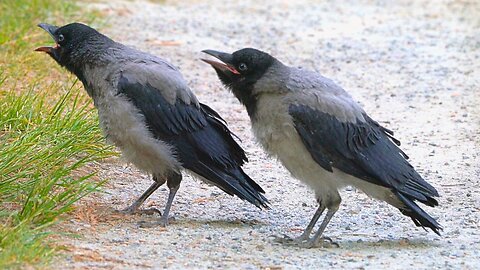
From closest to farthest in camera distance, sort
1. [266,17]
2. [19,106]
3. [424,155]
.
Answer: [19,106] → [424,155] → [266,17]

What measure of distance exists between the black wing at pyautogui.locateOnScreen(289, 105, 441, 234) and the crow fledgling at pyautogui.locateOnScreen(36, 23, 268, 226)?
2.17ft

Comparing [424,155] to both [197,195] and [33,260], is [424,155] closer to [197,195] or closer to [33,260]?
[197,195]

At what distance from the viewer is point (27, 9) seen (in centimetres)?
1165

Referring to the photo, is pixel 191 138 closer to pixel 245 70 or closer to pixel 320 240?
pixel 245 70

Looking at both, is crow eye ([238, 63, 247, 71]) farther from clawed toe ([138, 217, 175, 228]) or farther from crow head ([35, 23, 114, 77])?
clawed toe ([138, 217, 175, 228])

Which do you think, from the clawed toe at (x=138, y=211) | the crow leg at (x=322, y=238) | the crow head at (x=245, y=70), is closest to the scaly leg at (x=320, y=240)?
the crow leg at (x=322, y=238)

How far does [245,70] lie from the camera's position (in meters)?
6.52

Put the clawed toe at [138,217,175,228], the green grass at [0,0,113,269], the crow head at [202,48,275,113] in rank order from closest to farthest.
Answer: the green grass at [0,0,113,269] → the crow head at [202,48,275,113] → the clawed toe at [138,217,175,228]

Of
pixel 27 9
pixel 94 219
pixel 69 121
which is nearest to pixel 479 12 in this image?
pixel 27 9

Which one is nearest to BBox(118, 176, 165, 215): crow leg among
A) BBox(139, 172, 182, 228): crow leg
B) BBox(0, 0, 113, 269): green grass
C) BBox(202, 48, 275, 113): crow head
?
BBox(139, 172, 182, 228): crow leg

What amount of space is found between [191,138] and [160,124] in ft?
0.75

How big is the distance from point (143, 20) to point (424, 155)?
19.9 feet

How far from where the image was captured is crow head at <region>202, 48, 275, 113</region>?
6.50 m

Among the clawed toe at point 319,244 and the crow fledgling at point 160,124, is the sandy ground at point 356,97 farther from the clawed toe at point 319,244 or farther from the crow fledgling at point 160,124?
the crow fledgling at point 160,124
